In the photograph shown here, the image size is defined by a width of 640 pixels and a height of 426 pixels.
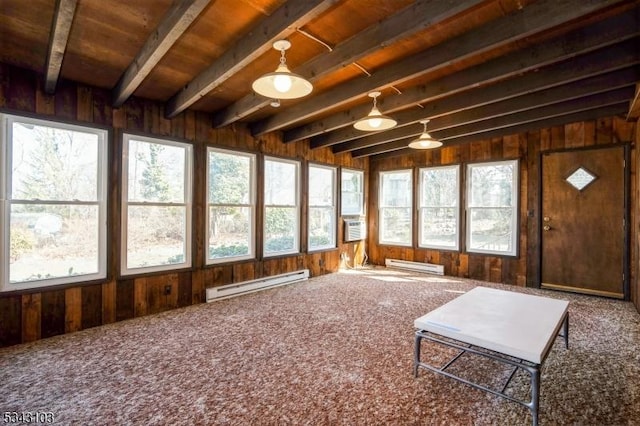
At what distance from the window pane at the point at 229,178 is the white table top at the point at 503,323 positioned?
11.2 feet

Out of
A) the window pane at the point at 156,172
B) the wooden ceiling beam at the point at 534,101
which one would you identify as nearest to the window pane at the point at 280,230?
the window pane at the point at 156,172

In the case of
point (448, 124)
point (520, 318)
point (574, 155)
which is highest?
point (448, 124)

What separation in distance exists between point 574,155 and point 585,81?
1.69 meters

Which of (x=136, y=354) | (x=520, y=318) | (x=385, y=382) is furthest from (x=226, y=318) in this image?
(x=520, y=318)

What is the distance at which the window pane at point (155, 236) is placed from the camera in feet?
12.7

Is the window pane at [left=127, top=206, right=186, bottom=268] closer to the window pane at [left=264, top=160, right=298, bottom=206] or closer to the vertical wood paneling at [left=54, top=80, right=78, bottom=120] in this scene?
the vertical wood paneling at [left=54, top=80, right=78, bottom=120]

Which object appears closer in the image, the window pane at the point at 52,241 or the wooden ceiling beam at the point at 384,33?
the wooden ceiling beam at the point at 384,33

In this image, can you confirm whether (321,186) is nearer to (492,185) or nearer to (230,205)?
(230,205)

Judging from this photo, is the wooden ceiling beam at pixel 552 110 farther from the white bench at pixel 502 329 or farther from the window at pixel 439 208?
the white bench at pixel 502 329

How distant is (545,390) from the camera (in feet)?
7.52

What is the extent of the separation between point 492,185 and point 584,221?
1.43 meters

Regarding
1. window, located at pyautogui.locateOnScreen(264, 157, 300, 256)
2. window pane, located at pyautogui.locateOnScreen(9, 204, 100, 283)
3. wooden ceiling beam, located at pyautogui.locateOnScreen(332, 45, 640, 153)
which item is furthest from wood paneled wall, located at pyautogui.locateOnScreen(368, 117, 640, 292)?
window pane, located at pyautogui.locateOnScreen(9, 204, 100, 283)

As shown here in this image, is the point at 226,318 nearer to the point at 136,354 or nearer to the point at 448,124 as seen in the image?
the point at 136,354

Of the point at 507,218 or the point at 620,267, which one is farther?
the point at 507,218
